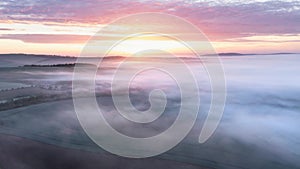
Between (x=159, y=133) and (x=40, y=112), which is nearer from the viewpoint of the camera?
(x=159, y=133)

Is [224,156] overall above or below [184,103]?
below

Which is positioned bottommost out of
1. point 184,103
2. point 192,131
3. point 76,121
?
point 76,121

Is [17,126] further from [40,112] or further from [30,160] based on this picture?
[30,160]

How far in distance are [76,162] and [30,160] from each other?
172 cm

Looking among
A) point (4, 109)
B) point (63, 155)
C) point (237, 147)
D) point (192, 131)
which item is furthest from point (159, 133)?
point (4, 109)

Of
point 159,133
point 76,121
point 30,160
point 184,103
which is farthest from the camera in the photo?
point 184,103

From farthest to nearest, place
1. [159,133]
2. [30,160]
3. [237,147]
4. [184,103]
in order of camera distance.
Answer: [184,103] < [159,133] < [237,147] < [30,160]

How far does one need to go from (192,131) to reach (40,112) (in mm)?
8807

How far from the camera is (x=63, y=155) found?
12859mm

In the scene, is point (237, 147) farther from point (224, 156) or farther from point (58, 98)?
point (58, 98)

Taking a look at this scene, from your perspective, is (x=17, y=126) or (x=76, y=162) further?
(x=17, y=126)

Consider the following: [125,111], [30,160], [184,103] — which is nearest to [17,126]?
[30,160]

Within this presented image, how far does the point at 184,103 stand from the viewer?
1034 inches

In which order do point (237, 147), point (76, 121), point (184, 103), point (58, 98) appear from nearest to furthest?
point (237, 147) < point (76, 121) < point (58, 98) < point (184, 103)
